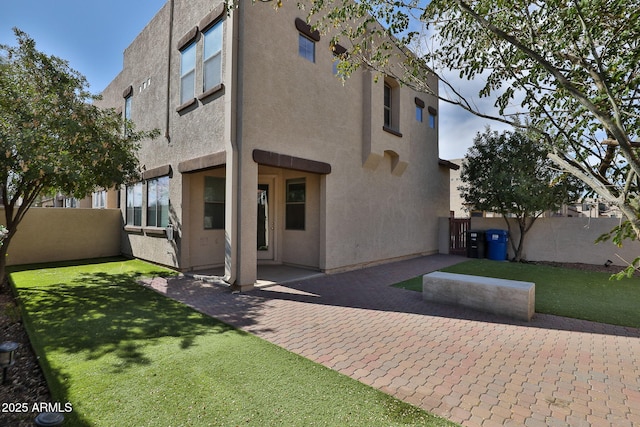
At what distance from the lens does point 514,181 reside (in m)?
12.3

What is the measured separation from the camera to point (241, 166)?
7301 mm

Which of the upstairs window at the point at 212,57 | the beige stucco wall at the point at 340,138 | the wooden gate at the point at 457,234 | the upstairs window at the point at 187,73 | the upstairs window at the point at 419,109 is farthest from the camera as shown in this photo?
the wooden gate at the point at 457,234

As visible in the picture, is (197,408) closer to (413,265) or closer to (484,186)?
(413,265)

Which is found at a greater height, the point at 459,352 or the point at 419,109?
the point at 419,109

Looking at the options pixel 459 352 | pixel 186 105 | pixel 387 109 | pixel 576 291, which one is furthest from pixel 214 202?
pixel 576 291

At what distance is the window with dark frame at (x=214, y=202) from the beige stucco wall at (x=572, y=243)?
1239cm

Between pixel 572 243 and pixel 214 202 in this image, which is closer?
pixel 214 202

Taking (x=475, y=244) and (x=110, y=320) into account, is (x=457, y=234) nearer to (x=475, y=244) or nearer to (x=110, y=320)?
(x=475, y=244)

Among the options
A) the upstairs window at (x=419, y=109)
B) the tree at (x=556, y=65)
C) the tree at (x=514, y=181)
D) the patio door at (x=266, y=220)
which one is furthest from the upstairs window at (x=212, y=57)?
the tree at (x=514, y=181)

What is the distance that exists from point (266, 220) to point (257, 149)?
3.89 metres

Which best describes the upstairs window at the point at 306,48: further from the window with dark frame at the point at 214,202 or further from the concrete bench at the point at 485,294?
the concrete bench at the point at 485,294

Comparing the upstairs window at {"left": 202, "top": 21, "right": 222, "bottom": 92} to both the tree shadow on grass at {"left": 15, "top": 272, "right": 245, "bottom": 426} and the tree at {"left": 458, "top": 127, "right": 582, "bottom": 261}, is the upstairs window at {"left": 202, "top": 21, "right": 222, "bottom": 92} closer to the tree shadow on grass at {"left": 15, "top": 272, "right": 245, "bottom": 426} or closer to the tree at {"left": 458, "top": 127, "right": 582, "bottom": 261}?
the tree shadow on grass at {"left": 15, "top": 272, "right": 245, "bottom": 426}

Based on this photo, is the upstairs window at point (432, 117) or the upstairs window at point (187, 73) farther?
the upstairs window at point (432, 117)

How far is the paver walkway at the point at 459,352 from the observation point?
3104mm
